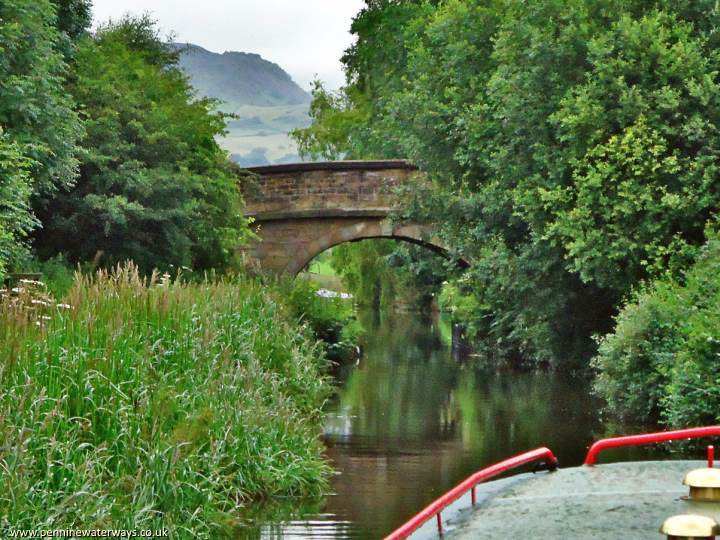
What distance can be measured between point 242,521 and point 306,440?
2.33 meters

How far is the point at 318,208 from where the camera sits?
100 ft

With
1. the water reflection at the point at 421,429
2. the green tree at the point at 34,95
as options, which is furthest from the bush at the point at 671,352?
the green tree at the point at 34,95

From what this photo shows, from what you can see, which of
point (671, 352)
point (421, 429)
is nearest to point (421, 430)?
point (421, 429)

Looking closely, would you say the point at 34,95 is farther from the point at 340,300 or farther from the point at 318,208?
the point at 318,208

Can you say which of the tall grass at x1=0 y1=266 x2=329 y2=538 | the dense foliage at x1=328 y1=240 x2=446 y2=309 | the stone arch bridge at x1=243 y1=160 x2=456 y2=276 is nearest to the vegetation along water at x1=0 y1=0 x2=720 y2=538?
the tall grass at x1=0 y1=266 x2=329 y2=538

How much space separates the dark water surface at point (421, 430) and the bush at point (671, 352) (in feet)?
2.28

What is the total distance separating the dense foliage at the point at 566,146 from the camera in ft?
59.4

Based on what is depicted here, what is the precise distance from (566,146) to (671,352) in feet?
15.3

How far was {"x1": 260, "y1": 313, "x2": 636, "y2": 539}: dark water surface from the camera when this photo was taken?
34.9 feet

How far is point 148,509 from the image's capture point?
26.4 ft

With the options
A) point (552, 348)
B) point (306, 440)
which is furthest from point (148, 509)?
point (552, 348)

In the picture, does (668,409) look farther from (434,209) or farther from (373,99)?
(373,99)

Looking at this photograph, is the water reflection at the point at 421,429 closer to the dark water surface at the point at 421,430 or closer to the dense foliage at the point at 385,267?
the dark water surface at the point at 421,430

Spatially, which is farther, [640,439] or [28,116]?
[28,116]
